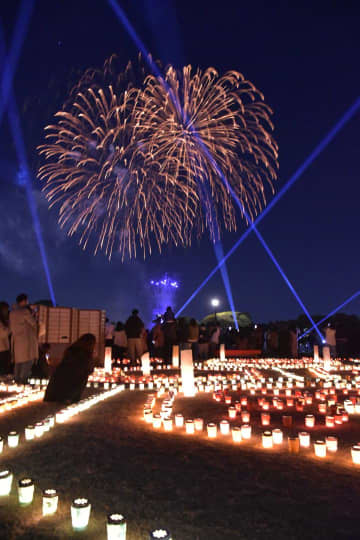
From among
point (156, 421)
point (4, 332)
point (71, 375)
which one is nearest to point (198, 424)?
point (156, 421)

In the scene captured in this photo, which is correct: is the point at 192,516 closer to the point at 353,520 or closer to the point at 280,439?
the point at 353,520

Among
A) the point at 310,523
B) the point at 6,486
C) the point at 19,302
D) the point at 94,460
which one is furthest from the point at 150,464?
the point at 19,302

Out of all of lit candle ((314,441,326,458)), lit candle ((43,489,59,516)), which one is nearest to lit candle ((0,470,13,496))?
lit candle ((43,489,59,516))

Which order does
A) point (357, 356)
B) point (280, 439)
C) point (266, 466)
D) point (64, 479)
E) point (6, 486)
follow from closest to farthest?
point (6, 486), point (64, 479), point (266, 466), point (280, 439), point (357, 356)

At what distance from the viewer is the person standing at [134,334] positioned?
17.3 m

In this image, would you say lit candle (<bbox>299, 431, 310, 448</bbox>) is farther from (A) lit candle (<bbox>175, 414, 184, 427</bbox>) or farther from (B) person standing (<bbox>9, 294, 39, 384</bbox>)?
(B) person standing (<bbox>9, 294, 39, 384</bbox>)

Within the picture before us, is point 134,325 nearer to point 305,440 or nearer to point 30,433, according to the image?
point 30,433

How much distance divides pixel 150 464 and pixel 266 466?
1.33 metres

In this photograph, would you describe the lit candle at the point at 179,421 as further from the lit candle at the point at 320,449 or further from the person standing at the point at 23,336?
the person standing at the point at 23,336

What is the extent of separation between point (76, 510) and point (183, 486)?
1287 millimetres

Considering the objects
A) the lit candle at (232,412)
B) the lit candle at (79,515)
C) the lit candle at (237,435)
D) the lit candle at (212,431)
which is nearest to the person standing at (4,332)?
the lit candle at (232,412)

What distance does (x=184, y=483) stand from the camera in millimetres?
4113

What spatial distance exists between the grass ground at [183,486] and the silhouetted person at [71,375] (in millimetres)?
2116

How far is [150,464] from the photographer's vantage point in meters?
4.75
